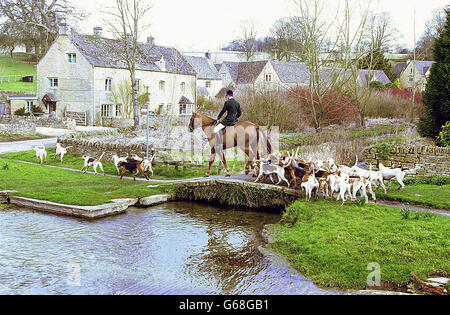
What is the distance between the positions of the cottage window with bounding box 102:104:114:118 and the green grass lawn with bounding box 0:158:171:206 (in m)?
22.2

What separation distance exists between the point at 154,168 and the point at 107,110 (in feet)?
85.2

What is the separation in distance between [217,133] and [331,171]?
15.3 ft

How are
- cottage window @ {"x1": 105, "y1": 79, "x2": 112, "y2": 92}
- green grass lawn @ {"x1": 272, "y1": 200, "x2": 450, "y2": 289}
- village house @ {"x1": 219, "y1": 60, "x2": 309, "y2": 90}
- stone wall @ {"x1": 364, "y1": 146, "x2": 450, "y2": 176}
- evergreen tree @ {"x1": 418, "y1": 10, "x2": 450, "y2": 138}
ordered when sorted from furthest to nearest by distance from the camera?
village house @ {"x1": 219, "y1": 60, "x2": 309, "y2": 90} → cottage window @ {"x1": 105, "y1": 79, "x2": 112, "y2": 92} → evergreen tree @ {"x1": 418, "y1": 10, "x2": 450, "y2": 138} → stone wall @ {"x1": 364, "y1": 146, "x2": 450, "y2": 176} → green grass lawn @ {"x1": 272, "y1": 200, "x2": 450, "y2": 289}

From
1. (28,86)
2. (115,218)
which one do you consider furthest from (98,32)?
(115,218)

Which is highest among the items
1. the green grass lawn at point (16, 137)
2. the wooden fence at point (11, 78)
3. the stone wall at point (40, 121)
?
the wooden fence at point (11, 78)

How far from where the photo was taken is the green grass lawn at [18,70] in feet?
183

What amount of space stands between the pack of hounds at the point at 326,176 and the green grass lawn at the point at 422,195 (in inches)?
9.8

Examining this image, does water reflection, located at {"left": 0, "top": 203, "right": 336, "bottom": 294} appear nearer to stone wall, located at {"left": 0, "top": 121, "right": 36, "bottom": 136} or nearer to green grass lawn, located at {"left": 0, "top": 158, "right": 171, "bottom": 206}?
green grass lawn, located at {"left": 0, "top": 158, "right": 171, "bottom": 206}

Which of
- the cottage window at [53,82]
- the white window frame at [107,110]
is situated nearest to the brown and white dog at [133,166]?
the white window frame at [107,110]

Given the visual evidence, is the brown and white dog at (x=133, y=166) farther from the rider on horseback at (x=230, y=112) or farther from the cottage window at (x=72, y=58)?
the cottage window at (x=72, y=58)

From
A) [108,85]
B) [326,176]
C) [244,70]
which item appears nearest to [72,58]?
[108,85]

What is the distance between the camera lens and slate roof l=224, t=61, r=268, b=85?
209 ft

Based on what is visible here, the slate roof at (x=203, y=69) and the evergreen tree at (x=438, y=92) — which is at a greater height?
the slate roof at (x=203, y=69)

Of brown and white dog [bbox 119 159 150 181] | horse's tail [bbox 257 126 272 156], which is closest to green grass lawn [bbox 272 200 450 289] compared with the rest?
horse's tail [bbox 257 126 272 156]
